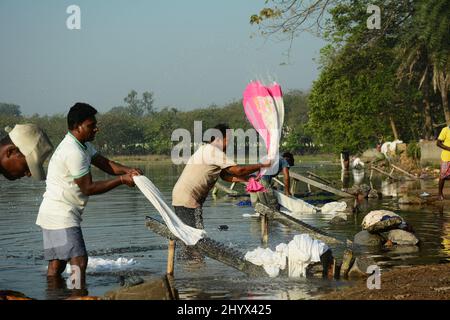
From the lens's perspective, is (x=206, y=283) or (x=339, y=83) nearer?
(x=206, y=283)

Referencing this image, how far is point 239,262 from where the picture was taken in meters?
9.38

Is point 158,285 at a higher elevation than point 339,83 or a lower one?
lower

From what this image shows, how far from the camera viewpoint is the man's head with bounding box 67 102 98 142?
7660 mm

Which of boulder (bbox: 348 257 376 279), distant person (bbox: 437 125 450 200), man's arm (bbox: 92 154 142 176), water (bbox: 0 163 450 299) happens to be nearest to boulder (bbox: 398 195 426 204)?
water (bbox: 0 163 450 299)

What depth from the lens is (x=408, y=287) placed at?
303 inches

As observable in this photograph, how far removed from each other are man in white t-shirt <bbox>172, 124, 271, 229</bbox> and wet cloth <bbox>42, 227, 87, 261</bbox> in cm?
261

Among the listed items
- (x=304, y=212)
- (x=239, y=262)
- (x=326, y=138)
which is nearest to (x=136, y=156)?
(x=326, y=138)

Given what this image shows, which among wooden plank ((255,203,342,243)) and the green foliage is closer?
wooden plank ((255,203,342,243))

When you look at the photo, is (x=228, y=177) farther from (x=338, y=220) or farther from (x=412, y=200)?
(x=412, y=200)

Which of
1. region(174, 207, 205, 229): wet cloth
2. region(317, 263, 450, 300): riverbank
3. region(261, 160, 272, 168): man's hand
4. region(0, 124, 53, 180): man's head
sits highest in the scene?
region(0, 124, 53, 180): man's head

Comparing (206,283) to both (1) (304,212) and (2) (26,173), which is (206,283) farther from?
(1) (304,212)

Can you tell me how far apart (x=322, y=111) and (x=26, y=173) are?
45197mm

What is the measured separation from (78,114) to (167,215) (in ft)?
4.57
